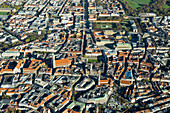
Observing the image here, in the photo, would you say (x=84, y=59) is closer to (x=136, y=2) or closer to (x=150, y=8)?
(x=150, y=8)

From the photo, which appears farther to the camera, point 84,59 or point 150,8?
point 150,8

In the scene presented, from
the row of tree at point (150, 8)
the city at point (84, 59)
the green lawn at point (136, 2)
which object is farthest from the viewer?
the green lawn at point (136, 2)

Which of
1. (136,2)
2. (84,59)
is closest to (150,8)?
(136,2)

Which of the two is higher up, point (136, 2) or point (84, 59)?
point (136, 2)

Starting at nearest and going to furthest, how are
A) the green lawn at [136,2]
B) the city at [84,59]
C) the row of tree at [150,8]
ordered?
the city at [84,59] < the row of tree at [150,8] < the green lawn at [136,2]

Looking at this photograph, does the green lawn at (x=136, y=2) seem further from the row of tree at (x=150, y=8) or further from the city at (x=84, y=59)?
the city at (x=84, y=59)

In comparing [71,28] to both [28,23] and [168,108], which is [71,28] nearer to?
[28,23]

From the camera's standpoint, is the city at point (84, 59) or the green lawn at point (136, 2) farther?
the green lawn at point (136, 2)

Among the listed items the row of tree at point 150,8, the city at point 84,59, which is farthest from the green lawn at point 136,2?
the city at point 84,59

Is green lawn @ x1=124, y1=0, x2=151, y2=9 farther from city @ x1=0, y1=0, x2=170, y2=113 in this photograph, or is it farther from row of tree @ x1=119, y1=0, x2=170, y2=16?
city @ x1=0, y1=0, x2=170, y2=113

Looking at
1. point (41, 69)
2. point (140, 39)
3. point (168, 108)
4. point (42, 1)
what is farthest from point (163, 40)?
point (42, 1)
